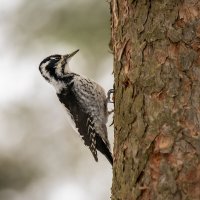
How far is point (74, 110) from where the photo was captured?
5.26 metres

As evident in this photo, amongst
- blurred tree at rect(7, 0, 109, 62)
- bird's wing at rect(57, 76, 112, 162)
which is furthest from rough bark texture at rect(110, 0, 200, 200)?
blurred tree at rect(7, 0, 109, 62)

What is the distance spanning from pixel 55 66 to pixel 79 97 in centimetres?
29

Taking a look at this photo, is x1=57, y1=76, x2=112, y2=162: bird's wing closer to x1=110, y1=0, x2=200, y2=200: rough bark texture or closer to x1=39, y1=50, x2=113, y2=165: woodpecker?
x1=39, y1=50, x2=113, y2=165: woodpecker

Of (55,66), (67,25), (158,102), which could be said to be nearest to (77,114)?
(55,66)

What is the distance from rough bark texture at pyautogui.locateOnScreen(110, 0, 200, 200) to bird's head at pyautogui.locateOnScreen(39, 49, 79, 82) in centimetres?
202

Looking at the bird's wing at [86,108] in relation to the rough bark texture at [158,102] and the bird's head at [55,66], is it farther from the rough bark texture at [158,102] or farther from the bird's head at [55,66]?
the rough bark texture at [158,102]

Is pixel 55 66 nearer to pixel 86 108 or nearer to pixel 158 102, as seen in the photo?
pixel 86 108

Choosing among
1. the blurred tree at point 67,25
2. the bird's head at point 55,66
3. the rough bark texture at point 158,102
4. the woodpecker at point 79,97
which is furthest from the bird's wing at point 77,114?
the rough bark texture at point 158,102

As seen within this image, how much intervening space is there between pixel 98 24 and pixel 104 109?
2.22 ft

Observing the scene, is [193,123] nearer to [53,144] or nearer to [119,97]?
[119,97]

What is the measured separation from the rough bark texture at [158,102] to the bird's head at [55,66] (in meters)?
2.02

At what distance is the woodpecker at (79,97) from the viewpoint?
5.18 metres

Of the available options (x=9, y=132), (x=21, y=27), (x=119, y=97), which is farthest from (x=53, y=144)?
(x=119, y=97)

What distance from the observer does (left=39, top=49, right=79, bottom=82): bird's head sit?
519 cm
